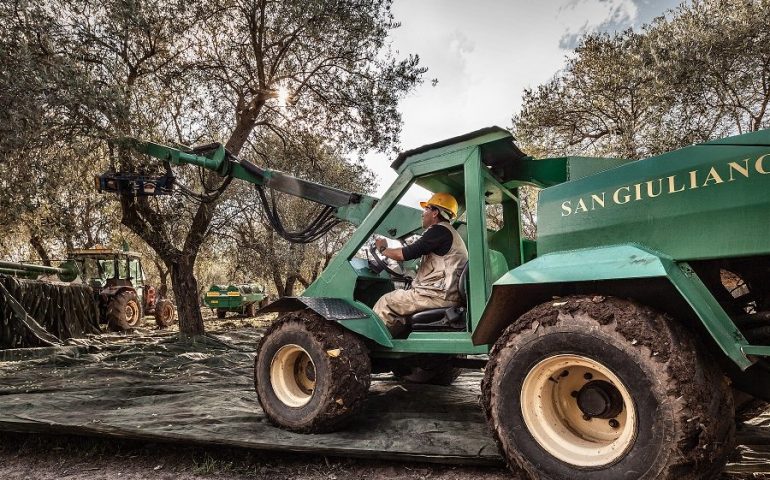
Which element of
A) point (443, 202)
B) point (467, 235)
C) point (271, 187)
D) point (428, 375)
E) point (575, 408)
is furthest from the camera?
point (271, 187)

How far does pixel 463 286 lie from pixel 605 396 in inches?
A: 56.7

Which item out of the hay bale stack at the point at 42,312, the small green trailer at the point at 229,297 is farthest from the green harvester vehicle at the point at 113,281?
the small green trailer at the point at 229,297

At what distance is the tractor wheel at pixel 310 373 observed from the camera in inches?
140

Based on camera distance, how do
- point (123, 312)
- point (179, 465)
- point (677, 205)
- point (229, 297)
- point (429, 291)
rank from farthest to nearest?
point (229, 297) → point (123, 312) → point (429, 291) → point (179, 465) → point (677, 205)

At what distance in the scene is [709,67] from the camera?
11273 millimetres

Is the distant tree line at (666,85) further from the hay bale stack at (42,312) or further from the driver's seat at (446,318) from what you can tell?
the hay bale stack at (42,312)

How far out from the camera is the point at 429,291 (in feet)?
13.0

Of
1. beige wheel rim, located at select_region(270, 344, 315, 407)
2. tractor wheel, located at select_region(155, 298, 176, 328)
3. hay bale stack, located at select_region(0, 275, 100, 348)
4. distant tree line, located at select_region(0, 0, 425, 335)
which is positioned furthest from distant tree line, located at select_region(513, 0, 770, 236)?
tractor wheel, located at select_region(155, 298, 176, 328)

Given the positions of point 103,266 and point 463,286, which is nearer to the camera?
point 463,286

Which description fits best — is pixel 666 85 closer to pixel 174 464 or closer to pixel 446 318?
pixel 446 318

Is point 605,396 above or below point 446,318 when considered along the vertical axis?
below

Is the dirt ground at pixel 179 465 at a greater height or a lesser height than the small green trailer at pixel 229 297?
lesser

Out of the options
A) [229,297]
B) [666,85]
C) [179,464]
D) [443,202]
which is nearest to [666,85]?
[666,85]

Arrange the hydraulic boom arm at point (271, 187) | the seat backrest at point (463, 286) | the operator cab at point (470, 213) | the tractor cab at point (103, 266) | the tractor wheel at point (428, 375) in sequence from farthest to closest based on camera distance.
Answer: the tractor cab at point (103, 266)
the tractor wheel at point (428, 375)
the hydraulic boom arm at point (271, 187)
the seat backrest at point (463, 286)
the operator cab at point (470, 213)
